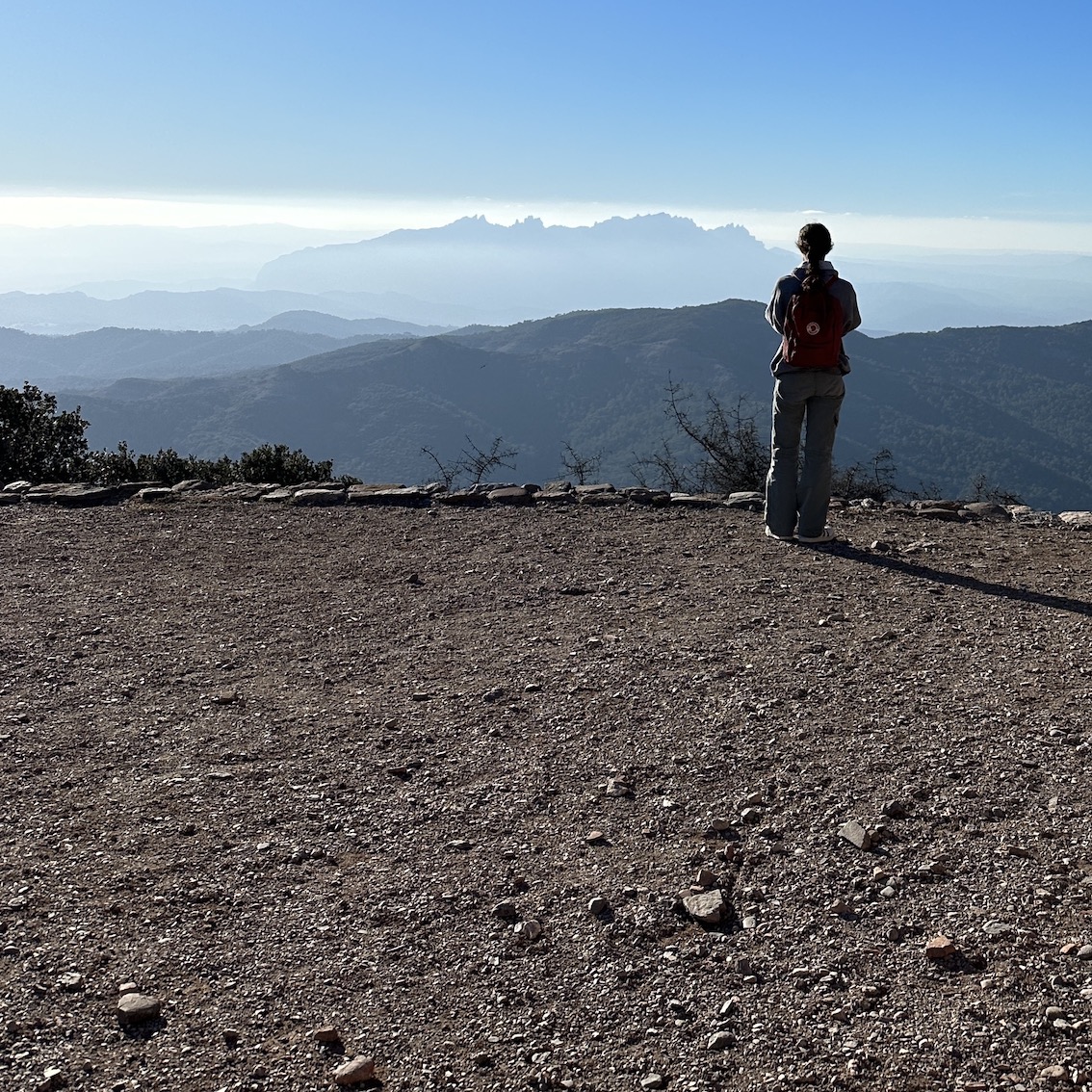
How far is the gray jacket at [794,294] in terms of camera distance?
7.18m

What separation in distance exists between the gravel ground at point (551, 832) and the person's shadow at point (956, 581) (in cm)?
5

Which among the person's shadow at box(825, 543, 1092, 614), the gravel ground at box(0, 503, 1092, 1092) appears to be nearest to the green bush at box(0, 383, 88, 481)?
the gravel ground at box(0, 503, 1092, 1092)

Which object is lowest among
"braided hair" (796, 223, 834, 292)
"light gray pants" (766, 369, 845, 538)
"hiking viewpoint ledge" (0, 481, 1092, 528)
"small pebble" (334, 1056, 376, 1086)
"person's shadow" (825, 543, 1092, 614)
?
"small pebble" (334, 1056, 376, 1086)

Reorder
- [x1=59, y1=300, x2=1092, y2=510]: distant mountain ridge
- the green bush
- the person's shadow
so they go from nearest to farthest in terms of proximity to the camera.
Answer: the person's shadow → the green bush → [x1=59, y1=300, x2=1092, y2=510]: distant mountain ridge

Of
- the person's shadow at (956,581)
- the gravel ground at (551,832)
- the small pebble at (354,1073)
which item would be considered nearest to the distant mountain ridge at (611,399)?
the person's shadow at (956,581)

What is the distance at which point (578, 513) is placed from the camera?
898 centimetres

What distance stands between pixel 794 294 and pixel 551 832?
496 cm

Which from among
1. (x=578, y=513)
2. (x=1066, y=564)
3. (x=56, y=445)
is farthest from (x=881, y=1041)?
(x=56, y=445)

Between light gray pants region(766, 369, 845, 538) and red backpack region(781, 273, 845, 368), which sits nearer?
red backpack region(781, 273, 845, 368)

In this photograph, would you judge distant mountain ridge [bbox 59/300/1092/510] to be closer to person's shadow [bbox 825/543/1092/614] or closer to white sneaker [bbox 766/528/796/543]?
white sneaker [bbox 766/528/796/543]

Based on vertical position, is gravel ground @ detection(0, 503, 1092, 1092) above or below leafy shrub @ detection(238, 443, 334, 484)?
below

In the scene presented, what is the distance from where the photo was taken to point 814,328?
717 centimetres

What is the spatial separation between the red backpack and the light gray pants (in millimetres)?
152

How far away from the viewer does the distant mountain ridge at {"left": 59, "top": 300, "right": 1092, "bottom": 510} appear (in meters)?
84.6
